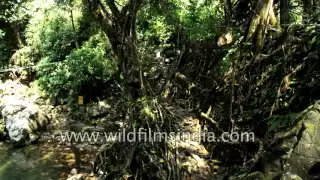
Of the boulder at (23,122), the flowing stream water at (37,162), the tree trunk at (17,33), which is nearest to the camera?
the flowing stream water at (37,162)

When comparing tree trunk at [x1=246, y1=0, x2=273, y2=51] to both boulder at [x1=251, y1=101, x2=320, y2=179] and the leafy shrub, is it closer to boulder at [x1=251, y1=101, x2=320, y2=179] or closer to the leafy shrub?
boulder at [x1=251, y1=101, x2=320, y2=179]

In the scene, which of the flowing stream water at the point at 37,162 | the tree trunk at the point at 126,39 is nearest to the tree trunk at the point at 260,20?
the tree trunk at the point at 126,39

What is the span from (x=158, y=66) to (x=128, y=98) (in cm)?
335

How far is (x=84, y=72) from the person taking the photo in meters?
9.10

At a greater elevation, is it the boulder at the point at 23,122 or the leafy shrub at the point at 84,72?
the leafy shrub at the point at 84,72

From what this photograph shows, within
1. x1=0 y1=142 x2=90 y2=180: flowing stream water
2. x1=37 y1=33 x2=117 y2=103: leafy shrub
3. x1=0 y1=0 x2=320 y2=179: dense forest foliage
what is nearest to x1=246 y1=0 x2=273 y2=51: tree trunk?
x1=0 y1=0 x2=320 y2=179: dense forest foliage

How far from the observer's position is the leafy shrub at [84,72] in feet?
29.4

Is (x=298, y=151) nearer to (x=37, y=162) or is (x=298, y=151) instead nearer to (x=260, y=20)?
(x=260, y=20)

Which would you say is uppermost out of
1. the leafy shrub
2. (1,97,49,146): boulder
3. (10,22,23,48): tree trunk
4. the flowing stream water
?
(10,22,23,48): tree trunk

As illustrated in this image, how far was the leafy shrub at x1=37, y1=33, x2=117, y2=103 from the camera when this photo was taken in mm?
8953

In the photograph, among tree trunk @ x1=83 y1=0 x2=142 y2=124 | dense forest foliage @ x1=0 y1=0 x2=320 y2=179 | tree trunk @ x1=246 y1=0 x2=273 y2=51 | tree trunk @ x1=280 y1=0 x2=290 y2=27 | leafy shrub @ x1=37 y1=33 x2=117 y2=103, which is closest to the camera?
dense forest foliage @ x1=0 y1=0 x2=320 y2=179

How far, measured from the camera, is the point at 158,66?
8.00 meters

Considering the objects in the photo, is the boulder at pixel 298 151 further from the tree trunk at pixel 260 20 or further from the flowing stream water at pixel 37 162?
the flowing stream water at pixel 37 162

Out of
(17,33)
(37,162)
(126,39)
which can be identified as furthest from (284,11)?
(17,33)
